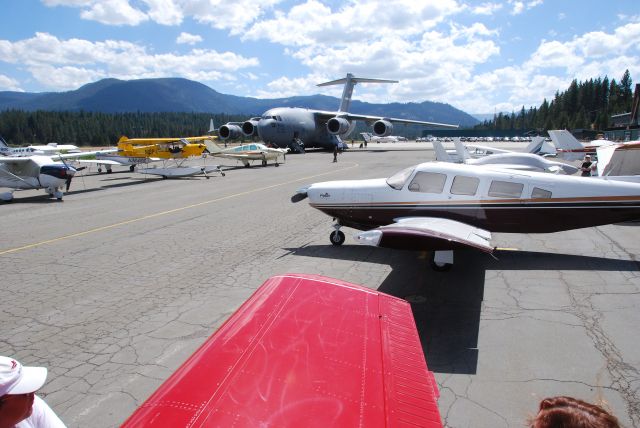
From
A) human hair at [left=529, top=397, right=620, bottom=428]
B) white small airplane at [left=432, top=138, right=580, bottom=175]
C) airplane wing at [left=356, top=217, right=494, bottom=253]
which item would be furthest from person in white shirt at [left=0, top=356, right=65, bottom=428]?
white small airplane at [left=432, top=138, right=580, bottom=175]

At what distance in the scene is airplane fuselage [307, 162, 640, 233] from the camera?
7.58m

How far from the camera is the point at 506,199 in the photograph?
772 cm

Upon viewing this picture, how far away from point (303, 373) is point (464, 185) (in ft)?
21.3

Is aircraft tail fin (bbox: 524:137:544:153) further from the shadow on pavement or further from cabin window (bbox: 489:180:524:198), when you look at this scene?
cabin window (bbox: 489:180:524:198)

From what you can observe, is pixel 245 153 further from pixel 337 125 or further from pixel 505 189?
pixel 505 189

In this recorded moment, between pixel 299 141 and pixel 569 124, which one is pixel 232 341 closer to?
pixel 299 141

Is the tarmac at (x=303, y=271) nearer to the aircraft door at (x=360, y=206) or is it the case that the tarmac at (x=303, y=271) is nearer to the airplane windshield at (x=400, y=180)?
the aircraft door at (x=360, y=206)

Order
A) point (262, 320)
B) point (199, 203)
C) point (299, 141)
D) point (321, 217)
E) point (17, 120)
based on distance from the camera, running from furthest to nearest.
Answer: point (17, 120)
point (299, 141)
point (199, 203)
point (321, 217)
point (262, 320)

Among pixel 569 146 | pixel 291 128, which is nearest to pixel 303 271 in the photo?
pixel 569 146

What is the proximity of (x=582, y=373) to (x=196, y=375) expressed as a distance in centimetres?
416

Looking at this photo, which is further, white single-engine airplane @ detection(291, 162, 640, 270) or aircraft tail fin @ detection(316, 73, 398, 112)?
aircraft tail fin @ detection(316, 73, 398, 112)

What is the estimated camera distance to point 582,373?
4332mm

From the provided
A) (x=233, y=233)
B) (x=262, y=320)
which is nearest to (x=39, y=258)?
(x=233, y=233)

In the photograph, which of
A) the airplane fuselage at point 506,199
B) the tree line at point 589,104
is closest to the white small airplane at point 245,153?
the airplane fuselage at point 506,199
